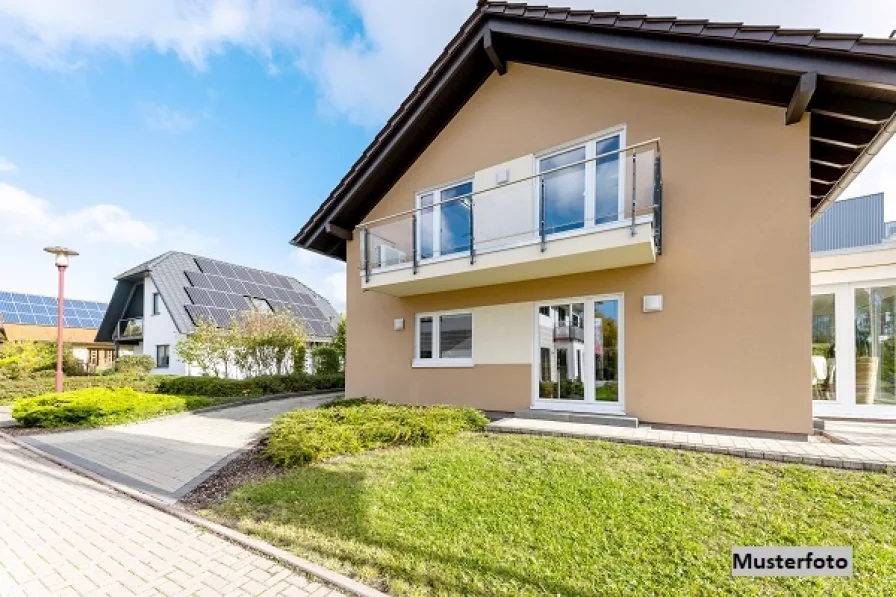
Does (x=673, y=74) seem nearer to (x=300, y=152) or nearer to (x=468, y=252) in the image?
(x=468, y=252)

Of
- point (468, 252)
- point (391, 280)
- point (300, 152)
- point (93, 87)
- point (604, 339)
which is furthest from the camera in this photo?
point (300, 152)

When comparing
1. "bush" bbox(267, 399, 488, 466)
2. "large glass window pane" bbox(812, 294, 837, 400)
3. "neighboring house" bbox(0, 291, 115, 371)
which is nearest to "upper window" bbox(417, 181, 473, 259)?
"bush" bbox(267, 399, 488, 466)

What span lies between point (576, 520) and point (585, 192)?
18.6 feet

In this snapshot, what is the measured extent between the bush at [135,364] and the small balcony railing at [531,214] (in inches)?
754

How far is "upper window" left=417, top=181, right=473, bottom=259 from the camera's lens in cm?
886

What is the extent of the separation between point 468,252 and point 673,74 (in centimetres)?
503

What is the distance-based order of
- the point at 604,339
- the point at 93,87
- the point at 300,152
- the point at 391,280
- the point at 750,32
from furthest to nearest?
the point at 300,152, the point at 93,87, the point at 391,280, the point at 604,339, the point at 750,32

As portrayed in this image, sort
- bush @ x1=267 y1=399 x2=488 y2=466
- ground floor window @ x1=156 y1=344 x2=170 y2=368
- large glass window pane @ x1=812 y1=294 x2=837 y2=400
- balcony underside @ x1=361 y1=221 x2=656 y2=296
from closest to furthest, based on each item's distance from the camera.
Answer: bush @ x1=267 y1=399 x2=488 y2=466 < balcony underside @ x1=361 y1=221 x2=656 y2=296 < large glass window pane @ x1=812 y1=294 x2=837 y2=400 < ground floor window @ x1=156 y1=344 x2=170 y2=368

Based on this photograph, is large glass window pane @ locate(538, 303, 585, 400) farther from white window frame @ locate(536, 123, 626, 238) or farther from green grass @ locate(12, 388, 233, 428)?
green grass @ locate(12, 388, 233, 428)

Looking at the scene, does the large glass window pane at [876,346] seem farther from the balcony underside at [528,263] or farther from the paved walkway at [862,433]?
the balcony underside at [528,263]

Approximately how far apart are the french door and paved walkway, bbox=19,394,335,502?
20.8 feet

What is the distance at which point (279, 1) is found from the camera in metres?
10.3

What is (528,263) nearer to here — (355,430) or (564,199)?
(564,199)

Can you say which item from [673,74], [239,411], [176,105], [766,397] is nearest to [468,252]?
[673,74]
